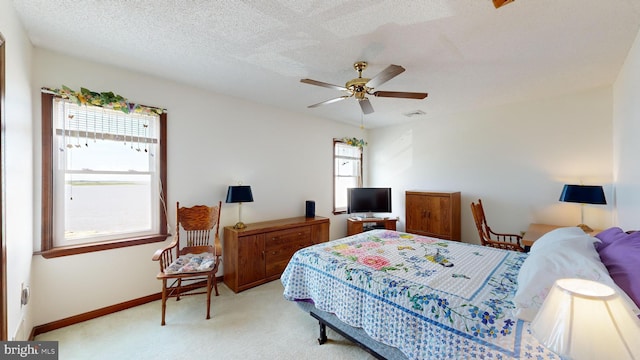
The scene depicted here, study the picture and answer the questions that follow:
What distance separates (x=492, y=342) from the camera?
1.20 m

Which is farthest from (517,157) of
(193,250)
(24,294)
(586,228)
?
(24,294)

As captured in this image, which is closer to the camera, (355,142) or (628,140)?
(628,140)

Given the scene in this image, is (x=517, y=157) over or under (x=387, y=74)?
under

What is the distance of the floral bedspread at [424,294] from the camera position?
124 centimetres

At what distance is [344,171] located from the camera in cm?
519

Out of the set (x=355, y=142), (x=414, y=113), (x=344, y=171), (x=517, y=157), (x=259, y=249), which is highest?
(x=414, y=113)

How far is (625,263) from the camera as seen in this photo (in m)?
1.18

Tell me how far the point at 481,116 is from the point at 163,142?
15.1ft

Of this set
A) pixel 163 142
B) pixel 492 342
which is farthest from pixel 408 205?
pixel 163 142

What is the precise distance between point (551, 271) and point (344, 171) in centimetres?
403

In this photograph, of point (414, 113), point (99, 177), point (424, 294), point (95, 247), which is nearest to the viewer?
point (424, 294)

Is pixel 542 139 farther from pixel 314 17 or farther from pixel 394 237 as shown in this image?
pixel 314 17

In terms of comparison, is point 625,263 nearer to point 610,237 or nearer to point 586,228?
point 610,237

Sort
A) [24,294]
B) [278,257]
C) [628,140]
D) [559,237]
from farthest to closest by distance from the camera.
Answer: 1. [278,257]
2. [628,140]
3. [24,294]
4. [559,237]
